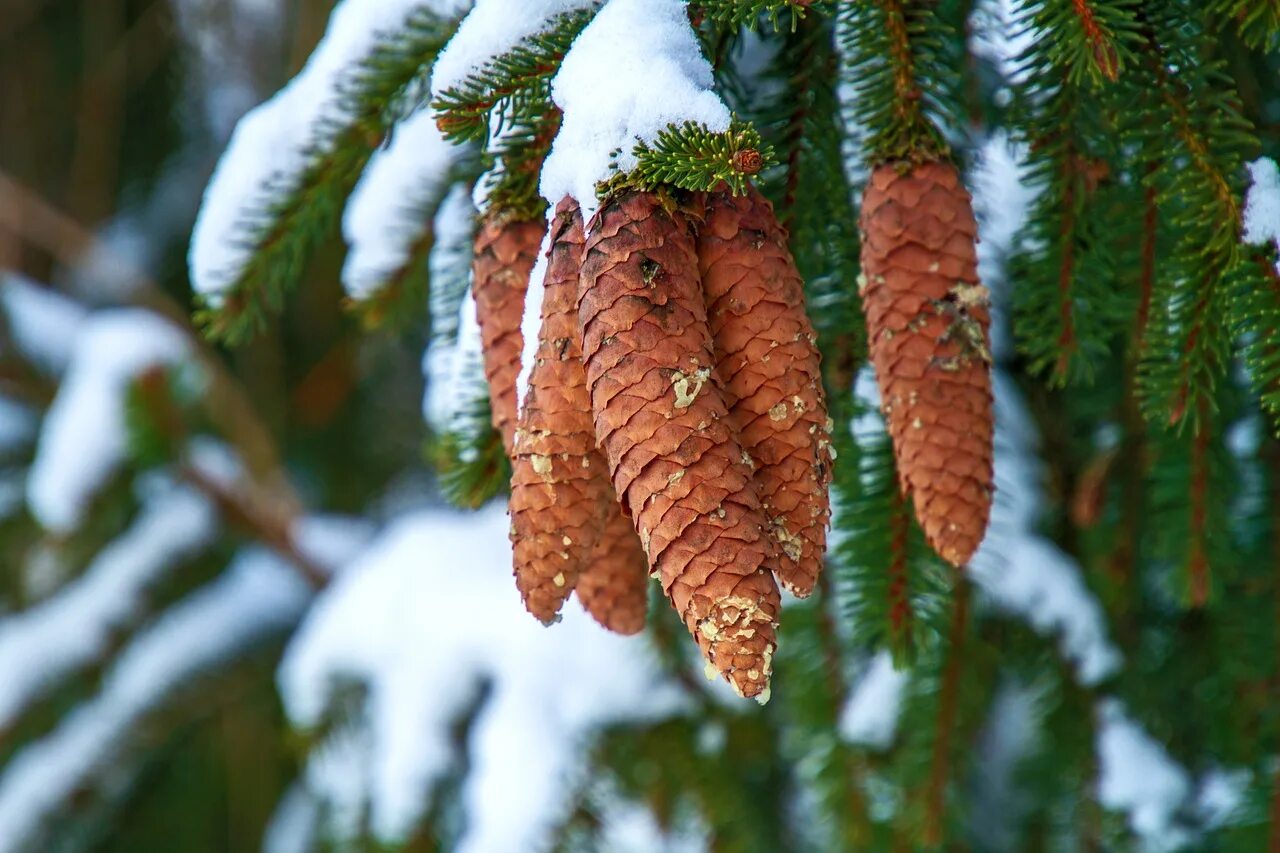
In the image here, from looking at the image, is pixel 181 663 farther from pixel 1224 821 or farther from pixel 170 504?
pixel 1224 821

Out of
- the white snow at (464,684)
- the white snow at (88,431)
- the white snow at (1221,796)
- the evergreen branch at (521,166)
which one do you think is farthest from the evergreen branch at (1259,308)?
the white snow at (88,431)

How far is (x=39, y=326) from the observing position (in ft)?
6.89

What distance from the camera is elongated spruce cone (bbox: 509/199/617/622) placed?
0.74 meters

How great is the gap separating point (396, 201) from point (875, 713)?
2.85 feet

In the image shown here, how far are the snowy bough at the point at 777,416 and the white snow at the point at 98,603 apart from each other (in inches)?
0.4

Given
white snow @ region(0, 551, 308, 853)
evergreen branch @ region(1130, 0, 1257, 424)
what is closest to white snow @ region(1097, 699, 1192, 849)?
evergreen branch @ region(1130, 0, 1257, 424)

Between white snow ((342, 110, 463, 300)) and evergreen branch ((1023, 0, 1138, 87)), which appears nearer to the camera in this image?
evergreen branch ((1023, 0, 1138, 87))

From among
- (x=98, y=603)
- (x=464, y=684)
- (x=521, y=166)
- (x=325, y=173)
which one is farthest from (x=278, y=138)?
(x=98, y=603)

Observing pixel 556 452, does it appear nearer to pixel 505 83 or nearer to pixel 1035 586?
pixel 505 83

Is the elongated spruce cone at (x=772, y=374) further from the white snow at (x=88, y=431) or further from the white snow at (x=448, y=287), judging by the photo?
the white snow at (x=88, y=431)

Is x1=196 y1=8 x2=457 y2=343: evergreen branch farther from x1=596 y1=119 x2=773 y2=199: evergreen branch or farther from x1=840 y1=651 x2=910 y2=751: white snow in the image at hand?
x1=840 y1=651 x2=910 y2=751: white snow

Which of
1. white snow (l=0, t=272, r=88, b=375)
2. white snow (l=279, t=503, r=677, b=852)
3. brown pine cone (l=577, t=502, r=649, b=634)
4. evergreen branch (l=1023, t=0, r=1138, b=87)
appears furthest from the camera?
white snow (l=0, t=272, r=88, b=375)

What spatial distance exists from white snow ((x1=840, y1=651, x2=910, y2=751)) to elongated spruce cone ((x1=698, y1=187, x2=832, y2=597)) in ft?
2.58

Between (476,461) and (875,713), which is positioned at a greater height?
(476,461)
